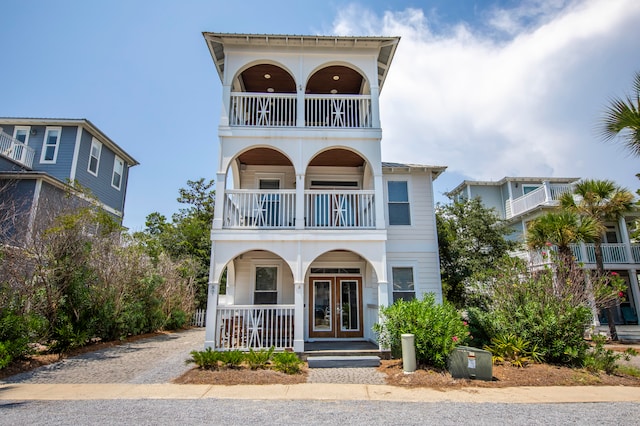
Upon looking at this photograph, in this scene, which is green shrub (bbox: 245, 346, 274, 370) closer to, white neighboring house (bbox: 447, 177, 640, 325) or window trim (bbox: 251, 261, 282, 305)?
window trim (bbox: 251, 261, 282, 305)

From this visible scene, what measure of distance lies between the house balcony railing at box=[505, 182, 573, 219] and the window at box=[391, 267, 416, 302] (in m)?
11.4

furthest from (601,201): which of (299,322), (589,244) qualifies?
(299,322)

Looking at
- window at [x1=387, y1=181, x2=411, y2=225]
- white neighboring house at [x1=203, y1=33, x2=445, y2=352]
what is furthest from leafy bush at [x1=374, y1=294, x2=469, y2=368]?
window at [x1=387, y1=181, x2=411, y2=225]

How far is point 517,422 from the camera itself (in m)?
5.27

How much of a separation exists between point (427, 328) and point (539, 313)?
10.7 ft

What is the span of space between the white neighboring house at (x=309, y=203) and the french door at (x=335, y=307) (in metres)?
0.04

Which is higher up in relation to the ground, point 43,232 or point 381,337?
point 43,232

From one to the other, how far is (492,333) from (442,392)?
391cm

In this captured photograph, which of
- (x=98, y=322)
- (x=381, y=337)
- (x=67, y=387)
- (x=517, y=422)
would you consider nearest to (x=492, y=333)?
(x=381, y=337)

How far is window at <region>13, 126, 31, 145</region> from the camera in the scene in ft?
59.0

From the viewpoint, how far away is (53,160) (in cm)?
1742

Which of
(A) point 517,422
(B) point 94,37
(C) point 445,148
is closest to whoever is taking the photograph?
(A) point 517,422

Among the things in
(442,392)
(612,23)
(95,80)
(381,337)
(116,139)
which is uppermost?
(116,139)

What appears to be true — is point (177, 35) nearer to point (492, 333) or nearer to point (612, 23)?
point (612, 23)
